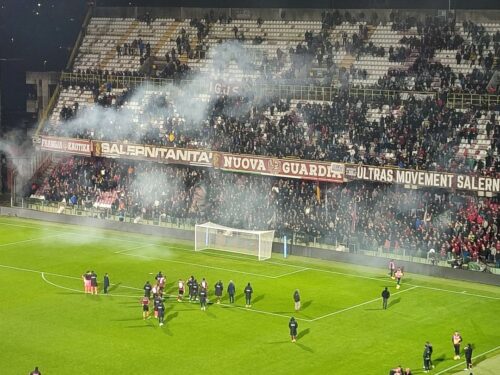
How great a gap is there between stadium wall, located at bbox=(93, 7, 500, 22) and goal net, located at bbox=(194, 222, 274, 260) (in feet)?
68.6

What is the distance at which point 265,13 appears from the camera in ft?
261

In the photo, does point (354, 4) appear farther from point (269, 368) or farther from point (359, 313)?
point (269, 368)

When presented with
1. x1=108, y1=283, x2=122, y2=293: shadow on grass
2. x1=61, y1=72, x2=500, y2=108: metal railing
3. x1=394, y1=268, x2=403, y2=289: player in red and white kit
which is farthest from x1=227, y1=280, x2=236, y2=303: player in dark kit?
x1=61, y1=72, x2=500, y2=108: metal railing

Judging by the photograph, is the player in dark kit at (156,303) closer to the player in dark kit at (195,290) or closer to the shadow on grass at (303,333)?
the player in dark kit at (195,290)

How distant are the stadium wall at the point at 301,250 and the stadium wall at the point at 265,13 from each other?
2016 centimetres

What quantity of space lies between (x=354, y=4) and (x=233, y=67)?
10.1 m

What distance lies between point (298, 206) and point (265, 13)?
20.8m

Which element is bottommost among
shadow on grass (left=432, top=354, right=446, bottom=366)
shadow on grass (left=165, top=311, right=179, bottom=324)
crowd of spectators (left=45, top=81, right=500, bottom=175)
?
shadow on grass (left=432, top=354, right=446, bottom=366)

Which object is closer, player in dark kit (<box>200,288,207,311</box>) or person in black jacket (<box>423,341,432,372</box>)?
person in black jacket (<box>423,341,432,372</box>)

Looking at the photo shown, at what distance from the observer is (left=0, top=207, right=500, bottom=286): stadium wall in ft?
181

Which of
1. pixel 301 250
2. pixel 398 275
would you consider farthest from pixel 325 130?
pixel 398 275

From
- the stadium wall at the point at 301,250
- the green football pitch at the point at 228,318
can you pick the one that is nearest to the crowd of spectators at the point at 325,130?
the stadium wall at the point at 301,250

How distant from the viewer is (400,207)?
6094 centimetres

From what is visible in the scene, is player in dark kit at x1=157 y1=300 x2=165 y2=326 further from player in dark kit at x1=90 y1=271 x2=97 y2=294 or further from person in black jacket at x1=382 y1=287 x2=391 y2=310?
person in black jacket at x1=382 y1=287 x2=391 y2=310
